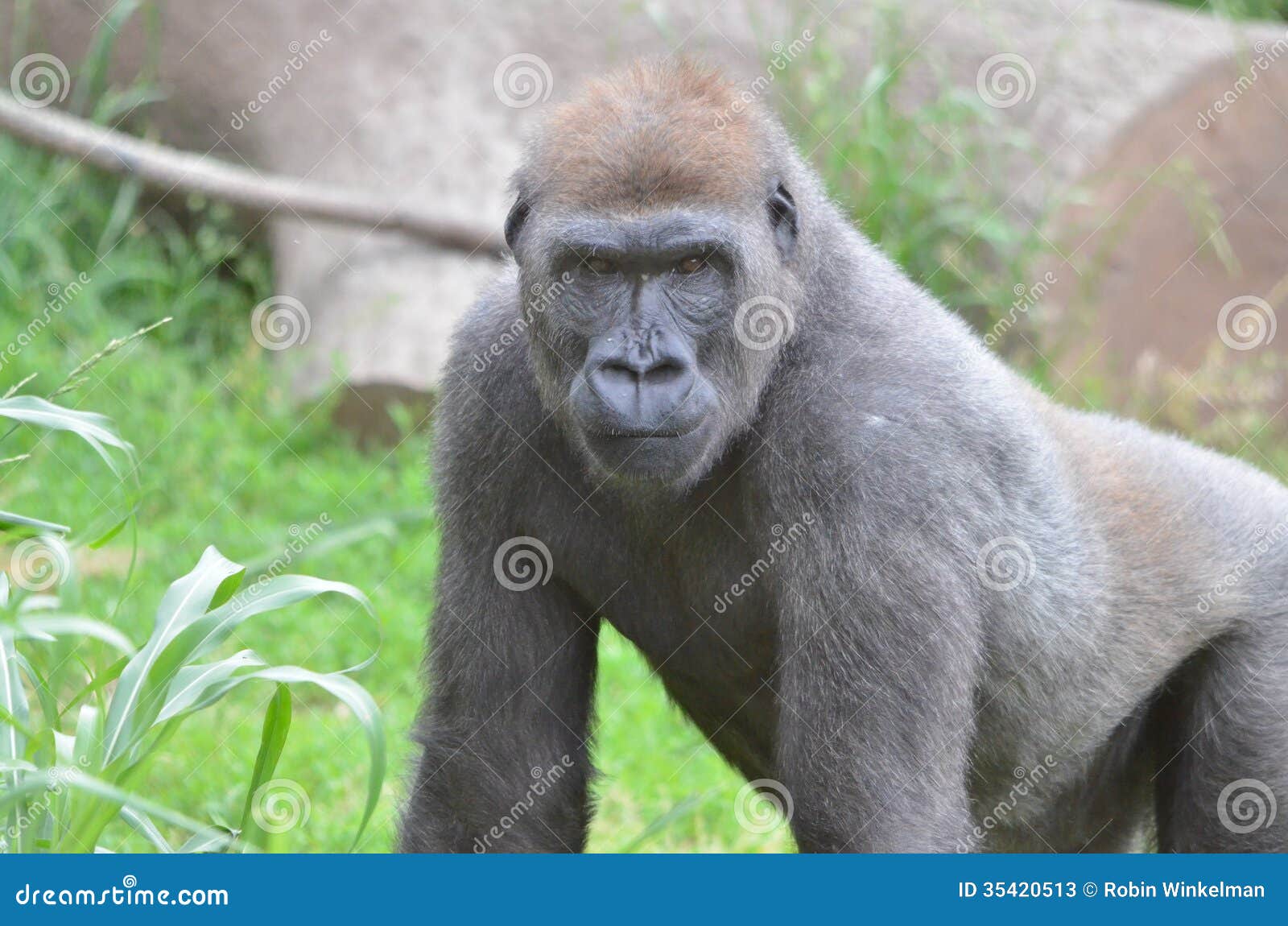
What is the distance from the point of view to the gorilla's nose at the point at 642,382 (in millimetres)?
4250

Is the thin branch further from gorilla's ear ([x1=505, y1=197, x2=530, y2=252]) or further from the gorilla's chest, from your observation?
the gorilla's chest

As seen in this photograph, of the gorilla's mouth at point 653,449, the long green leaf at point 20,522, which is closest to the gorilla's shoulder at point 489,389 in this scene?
the gorilla's mouth at point 653,449

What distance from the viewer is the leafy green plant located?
393cm

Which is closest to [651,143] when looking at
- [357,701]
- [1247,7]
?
[357,701]

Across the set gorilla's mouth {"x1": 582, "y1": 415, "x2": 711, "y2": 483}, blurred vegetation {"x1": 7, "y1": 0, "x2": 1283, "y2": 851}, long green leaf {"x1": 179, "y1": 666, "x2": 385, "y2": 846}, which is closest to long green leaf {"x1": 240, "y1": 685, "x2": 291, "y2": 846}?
long green leaf {"x1": 179, "y1": 666, "x2": 385, "y2": 846}

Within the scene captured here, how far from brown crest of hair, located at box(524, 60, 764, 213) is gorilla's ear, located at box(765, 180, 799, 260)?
0.30 ft

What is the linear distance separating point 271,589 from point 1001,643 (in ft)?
7.14

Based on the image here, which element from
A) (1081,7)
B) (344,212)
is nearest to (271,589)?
(344,212)

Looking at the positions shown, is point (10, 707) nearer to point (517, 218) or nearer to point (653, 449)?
point (653, 449)

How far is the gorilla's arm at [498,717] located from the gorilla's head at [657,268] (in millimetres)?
546

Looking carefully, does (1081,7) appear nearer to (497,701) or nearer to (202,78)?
(202,78)

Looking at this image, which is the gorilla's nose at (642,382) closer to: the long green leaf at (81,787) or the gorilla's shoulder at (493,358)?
the gorilla's shoulder at (493,358)

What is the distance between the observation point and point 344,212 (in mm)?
10016

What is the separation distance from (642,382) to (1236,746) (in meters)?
2.50
